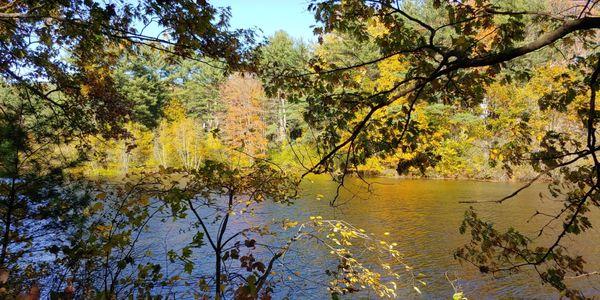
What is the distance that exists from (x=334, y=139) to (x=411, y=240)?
30.3 ft

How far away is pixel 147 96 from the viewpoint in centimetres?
3797

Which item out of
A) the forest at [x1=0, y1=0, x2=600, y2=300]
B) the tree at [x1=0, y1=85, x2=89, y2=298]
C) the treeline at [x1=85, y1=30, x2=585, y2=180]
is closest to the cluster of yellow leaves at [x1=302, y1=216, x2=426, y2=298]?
the forest at [x1=0, y1=0, x2=600, y2=300]

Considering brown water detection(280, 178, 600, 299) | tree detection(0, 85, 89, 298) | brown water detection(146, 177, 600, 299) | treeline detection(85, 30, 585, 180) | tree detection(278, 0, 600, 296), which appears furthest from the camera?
treeline detection(85, 30, 585, 180)

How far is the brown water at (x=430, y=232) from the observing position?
8297mm

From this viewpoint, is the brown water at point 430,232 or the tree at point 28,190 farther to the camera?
the brown water at point 430,232

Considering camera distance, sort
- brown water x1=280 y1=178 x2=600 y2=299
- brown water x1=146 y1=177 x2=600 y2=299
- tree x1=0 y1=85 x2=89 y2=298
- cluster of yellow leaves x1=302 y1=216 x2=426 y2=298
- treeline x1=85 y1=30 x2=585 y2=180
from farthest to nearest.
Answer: treeline x1=85 y1=30 x2=585 y2=180 < brown water x1=280 y1=178 x2=600 y2=299 < brown water x1=146 y1=177 x2=600 y2=299 < cluster of yellow leaves x1=302 y1=216 x2=426 y2=298 < tree x1=0 y1=85 x2=89 y2=298

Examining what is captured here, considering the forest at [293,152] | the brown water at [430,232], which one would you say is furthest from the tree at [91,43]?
the brown water at [430,232]

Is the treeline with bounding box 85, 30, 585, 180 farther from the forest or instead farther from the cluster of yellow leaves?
the cluster of yellow leaves

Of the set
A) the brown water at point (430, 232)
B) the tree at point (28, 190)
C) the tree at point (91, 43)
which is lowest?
the brown water at point (430, 232)

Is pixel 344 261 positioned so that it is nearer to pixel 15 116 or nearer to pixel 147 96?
pixel 15 116

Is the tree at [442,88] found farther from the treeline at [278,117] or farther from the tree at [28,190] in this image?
the tree at [28,190]

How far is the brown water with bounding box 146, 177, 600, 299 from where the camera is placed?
830cm

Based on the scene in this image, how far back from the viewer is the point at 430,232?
12.8 metres

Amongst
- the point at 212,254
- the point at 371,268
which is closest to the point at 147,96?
the point at 212,254
